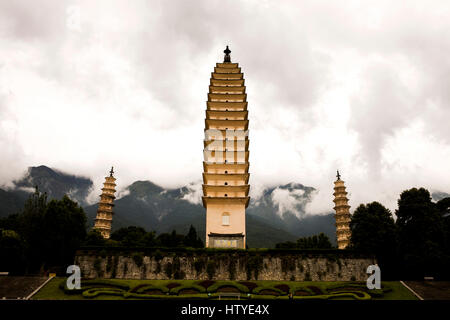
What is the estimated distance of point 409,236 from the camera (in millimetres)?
36469

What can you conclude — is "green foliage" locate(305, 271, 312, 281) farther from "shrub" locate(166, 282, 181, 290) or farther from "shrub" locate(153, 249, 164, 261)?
"shrub" locate(153, 249, 164, 261)

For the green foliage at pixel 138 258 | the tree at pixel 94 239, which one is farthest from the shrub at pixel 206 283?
the tree at pixel 94 239

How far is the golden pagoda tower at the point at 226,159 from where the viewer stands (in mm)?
39562

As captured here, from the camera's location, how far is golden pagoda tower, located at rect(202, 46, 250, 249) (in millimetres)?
39562

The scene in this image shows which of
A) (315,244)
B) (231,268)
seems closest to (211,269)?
(231,268)

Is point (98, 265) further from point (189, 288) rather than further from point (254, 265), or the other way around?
point (254, 265)

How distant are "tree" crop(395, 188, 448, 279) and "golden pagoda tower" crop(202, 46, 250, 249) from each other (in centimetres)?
1815

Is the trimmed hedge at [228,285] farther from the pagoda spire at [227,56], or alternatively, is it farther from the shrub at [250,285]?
the pagoda spire at [227,56]

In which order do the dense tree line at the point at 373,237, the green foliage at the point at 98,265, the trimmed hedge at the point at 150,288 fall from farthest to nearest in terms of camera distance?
the dense tree line at the point at 373,237 → the green foliage at the point at 98,265 → the trimmed hedge at the point at 150,288

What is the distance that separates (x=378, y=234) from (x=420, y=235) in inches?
194

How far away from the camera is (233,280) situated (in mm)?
31703

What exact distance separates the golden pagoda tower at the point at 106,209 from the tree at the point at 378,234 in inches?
1630
